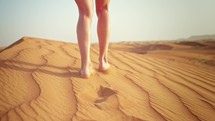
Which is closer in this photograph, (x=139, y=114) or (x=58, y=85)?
(x=139, y=114)

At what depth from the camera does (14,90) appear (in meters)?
1.88

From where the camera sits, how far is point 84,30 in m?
2.19

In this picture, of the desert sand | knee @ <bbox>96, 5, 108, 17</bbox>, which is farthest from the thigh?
the desert sand

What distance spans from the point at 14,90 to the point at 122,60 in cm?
182

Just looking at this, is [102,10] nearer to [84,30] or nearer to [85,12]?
[85,12]

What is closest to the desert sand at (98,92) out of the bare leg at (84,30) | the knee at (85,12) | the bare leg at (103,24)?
the bare leg at (84,30)

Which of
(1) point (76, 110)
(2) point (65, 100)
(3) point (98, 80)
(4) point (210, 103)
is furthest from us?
(3) point (98, 80)

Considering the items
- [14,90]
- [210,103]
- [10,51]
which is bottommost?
[210,103]

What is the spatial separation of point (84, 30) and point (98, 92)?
26.2 inches

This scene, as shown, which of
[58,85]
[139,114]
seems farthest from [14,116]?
[139,114]

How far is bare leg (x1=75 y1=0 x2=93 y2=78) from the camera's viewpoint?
7.18ft

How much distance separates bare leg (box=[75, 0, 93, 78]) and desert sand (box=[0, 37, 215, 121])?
0.18 metres

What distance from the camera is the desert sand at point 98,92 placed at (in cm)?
160

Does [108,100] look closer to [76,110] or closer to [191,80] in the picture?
[76,110]
